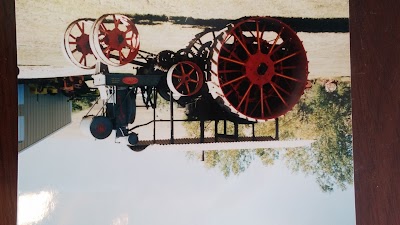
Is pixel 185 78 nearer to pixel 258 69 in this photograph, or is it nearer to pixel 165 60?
pixel 165 60

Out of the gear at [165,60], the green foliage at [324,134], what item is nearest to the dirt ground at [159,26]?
the gear at [165,60]

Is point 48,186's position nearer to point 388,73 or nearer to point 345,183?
point 345,183

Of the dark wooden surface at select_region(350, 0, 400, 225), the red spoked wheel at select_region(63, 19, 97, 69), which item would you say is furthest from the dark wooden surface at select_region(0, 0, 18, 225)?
the dark wooden surface at select_region(350, 0, 400, 225)

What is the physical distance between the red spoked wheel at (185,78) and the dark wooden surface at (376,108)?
0.84m

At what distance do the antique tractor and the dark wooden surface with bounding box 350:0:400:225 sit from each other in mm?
353

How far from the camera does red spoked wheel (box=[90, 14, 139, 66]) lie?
90.0 inches

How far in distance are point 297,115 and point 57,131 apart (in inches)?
46.6

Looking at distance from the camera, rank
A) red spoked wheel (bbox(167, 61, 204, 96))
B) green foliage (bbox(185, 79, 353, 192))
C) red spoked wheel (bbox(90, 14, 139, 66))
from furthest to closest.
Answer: green foliage (bbox(185, 79, 353, 192))
red spoked wheel (bbox(167, 61, 204, 96))
red spoked wheel (bbox(90, 14, 139, 66))

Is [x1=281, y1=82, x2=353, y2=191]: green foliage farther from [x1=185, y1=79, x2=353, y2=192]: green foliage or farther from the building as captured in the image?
the building

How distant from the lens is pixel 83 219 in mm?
2406

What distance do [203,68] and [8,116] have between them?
93cm

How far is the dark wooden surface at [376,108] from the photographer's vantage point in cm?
263

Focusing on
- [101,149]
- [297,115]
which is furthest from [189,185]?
[297,115]

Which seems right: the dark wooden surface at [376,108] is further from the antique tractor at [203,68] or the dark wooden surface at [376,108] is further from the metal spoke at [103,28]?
the metal spoke at [103,28]
